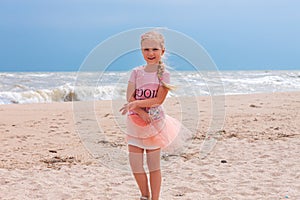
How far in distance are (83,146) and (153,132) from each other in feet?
10.2

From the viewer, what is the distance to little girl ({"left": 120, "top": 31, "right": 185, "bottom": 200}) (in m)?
2.98

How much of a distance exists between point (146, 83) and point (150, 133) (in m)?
0.36

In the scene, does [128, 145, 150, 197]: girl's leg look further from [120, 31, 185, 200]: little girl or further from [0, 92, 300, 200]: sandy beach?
[0, 92, 300, 200]: sandy beach

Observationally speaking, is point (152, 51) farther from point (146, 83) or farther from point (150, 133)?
point (150, 133)

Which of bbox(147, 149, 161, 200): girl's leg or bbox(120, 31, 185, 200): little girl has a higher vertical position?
bbox(120, 31, 185, 200): little girl

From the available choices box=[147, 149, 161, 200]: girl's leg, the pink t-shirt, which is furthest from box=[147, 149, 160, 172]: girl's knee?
the pink t-shirt

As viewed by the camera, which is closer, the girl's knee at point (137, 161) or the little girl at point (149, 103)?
the little girl at point (149, 103)

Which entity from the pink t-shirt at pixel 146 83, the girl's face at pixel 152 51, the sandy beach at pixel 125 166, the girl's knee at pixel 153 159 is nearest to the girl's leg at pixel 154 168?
the girl's knee at pixel 153 159

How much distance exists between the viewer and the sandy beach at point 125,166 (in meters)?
3.87

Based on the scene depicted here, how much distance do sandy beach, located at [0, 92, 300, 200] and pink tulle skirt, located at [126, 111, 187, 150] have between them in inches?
25.2

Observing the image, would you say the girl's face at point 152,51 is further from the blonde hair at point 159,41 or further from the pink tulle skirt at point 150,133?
the pink tulle skirt at point 150,133

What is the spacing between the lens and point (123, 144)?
6082 mm

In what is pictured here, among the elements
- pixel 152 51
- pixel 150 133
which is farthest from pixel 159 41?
pixel 150 133

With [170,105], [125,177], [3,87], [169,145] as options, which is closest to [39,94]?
[3,87]
